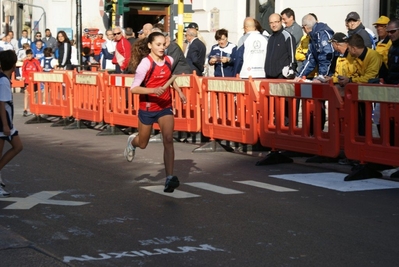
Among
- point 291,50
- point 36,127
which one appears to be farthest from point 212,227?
point 36,127

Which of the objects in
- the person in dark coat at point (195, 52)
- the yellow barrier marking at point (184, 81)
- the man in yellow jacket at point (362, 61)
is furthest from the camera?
the person in dark coat at point (195, 52)

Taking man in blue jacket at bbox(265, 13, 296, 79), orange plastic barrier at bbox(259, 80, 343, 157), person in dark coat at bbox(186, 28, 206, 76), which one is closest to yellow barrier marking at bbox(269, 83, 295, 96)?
orange plastic barrier at bbox(259, 80, 343, 157)

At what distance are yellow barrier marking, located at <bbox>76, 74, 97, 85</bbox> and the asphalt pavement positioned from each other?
15.7 ft

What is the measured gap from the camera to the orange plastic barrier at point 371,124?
454 inches

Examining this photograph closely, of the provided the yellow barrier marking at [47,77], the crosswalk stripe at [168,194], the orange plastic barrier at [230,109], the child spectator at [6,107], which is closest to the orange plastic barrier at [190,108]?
the orange plastic barrier at [230,109]

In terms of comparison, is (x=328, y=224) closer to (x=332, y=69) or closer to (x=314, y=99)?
(x=314, y=99)

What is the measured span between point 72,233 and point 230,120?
6642 mm

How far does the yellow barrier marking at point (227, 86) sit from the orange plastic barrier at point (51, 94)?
5.46m

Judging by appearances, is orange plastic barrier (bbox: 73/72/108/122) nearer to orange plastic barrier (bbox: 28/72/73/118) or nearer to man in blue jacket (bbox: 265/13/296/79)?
orange plastic barrier (bbox: 28/72/73/118)

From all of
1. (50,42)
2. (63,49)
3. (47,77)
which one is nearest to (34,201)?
(47,77)

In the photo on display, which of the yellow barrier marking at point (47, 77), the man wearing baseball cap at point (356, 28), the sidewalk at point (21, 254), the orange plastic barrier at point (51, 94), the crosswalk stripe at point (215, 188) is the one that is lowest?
the crosswalk stripe at point (215, 188)

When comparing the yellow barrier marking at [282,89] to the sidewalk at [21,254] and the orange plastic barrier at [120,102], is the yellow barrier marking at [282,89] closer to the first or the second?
the orange plastic barrier at [120,102]

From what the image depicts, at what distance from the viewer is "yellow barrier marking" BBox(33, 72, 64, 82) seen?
66.8 feet

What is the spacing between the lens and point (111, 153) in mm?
14703
